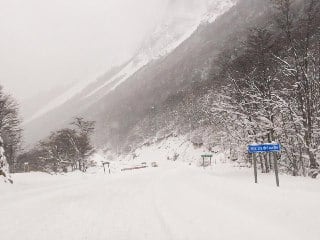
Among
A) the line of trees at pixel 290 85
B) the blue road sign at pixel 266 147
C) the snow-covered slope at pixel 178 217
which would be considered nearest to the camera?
the snow-covered slope at pixel 178 217

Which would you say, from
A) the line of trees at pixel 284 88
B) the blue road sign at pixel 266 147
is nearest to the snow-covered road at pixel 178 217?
the blue road sign at pixel 266 147

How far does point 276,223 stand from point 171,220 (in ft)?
7.92

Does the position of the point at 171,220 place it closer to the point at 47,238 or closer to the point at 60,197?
the point at 47,238

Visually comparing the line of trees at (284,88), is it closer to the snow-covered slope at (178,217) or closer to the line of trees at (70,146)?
the snow-covered slope at (178,217)

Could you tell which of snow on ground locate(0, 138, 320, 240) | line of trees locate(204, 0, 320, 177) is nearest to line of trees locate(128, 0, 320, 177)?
line of trees locate(204, 0, 320, 177)

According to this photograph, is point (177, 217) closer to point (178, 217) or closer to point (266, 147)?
point (178, 217)

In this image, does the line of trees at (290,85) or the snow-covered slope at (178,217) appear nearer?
the snow-covered slope at (178,217)

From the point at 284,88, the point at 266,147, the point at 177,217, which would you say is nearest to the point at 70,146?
the point at 284,88

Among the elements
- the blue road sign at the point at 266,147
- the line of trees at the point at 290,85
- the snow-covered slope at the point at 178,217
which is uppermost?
the line of trees at the point at 290,85

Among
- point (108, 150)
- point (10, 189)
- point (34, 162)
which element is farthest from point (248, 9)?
point (10, 189)

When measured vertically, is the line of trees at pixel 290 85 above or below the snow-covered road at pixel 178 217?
above

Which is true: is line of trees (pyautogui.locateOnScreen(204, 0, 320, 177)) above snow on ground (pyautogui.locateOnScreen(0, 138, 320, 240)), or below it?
above

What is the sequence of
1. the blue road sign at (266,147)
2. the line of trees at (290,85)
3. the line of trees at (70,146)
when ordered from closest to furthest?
the blue road sign at (266,147) < the line of trees at (290,85) < the line of trees at (70,146)

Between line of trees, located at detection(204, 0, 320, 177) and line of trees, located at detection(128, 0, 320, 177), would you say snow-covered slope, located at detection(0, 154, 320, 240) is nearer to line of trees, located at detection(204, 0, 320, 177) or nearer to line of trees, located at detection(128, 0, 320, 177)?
line of trees, located at detection(204, 0, 320, 177)
